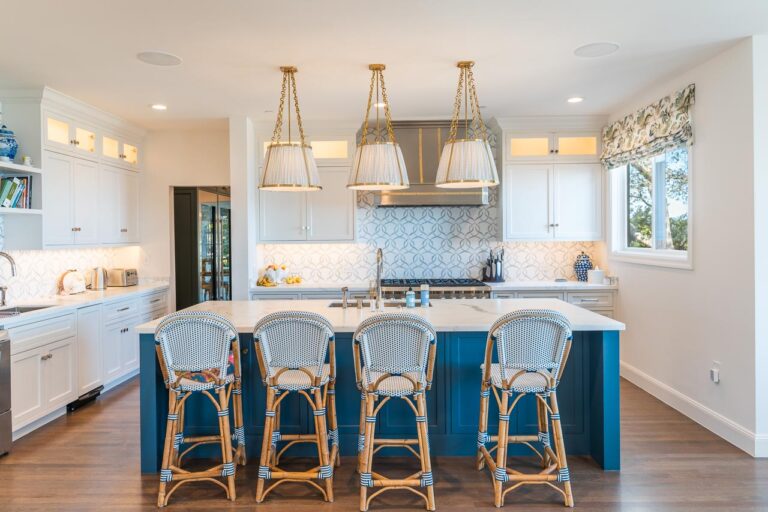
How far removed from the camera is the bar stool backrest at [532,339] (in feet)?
8.77

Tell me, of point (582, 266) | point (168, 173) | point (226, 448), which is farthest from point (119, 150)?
point (582, 266)

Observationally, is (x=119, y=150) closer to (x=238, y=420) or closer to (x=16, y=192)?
(x=16, y=192)

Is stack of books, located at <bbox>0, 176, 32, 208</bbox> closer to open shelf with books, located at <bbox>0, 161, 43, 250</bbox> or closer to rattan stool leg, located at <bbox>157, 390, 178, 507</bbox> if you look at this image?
open shelf with books, located at <bbox>0, 161, 43, 250</bbox>

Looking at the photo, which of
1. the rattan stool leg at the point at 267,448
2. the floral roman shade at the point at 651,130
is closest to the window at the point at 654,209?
the floral roman shade at the point at 651,130

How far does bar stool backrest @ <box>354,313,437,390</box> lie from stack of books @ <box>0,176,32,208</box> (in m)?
3.20

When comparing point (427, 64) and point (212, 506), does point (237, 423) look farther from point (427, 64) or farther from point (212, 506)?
point (427, 64)

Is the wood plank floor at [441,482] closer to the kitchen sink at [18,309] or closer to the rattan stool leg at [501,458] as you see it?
the rattan stool leg at [501,458]

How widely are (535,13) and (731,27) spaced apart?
4.17ft

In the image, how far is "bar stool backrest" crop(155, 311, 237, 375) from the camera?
8.99ft

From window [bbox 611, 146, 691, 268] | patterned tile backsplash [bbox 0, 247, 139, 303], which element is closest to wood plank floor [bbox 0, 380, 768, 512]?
patterned tile backsplash [bbox 0, 247, 139, 303]

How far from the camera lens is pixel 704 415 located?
386 cm

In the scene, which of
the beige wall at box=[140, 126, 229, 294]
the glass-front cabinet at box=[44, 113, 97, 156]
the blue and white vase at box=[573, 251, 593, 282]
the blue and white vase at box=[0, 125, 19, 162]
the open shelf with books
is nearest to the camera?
the blue and white vase at box=[0, 125, 19, 162]

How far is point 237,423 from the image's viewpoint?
3.02 metres

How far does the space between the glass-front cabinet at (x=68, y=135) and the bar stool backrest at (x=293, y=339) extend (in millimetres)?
3062
